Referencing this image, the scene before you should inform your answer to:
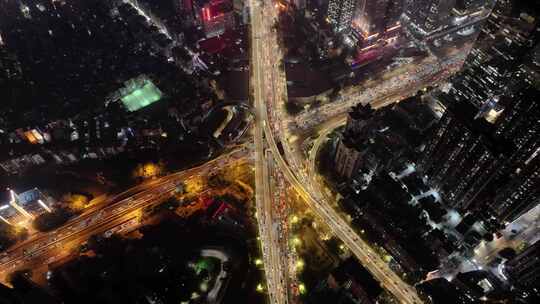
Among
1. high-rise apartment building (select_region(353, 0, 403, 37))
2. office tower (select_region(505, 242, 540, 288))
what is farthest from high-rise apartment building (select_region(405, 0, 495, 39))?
office tower (select_region(505, 242, 540, 288))

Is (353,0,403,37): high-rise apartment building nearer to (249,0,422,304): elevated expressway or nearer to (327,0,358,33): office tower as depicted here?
(327,0,358,33): office tower

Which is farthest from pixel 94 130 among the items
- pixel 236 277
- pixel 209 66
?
pixel 236 277

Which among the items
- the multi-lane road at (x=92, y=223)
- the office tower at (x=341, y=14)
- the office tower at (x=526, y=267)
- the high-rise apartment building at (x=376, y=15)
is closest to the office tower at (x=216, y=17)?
the office tower at (x=341, y=14)

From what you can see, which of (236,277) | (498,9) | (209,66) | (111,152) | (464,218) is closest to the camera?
(236,277)

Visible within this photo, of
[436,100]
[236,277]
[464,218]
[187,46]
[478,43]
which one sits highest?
[187,46]

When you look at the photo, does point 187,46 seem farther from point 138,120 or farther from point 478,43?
point 478,43
